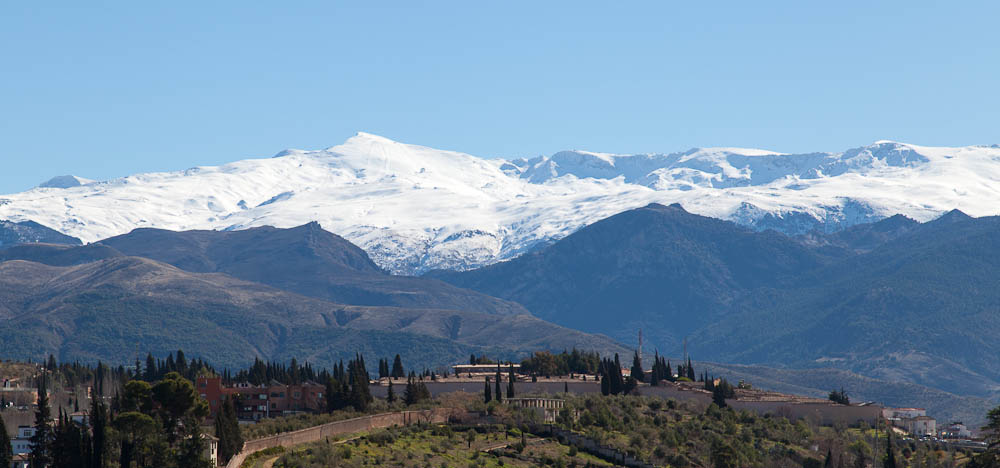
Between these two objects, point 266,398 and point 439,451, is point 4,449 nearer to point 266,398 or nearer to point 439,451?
point 439,451

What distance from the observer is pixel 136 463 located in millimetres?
125625

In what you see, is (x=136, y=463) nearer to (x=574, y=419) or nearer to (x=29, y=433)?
(x=29, y=433)

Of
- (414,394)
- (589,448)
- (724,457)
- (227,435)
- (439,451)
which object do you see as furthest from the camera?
(414,394)

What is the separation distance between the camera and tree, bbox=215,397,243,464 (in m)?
130

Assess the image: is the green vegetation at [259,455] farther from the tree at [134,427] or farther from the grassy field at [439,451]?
the tree at [134,427]

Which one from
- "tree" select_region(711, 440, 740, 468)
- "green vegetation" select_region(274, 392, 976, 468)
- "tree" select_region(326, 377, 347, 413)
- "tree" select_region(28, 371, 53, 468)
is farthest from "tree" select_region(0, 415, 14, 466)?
"tree" select_region(711, 440, 740, 468)

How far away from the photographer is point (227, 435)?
131250 millimetres

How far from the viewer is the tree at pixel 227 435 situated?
5103 inches

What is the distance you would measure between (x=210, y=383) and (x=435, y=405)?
26.8 meters

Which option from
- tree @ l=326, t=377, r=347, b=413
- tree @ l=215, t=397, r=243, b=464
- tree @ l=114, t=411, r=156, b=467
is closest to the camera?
tree @ l=215, t=397, r=243, b=464

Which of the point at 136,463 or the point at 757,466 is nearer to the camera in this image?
the point at 136,463

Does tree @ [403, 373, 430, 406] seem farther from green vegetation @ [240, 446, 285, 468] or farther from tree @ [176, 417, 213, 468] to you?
tree @ [176, 417, 213, 468]

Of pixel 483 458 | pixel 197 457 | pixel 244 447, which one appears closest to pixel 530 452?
pixel 483 458

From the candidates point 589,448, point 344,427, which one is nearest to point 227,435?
point 344,427
